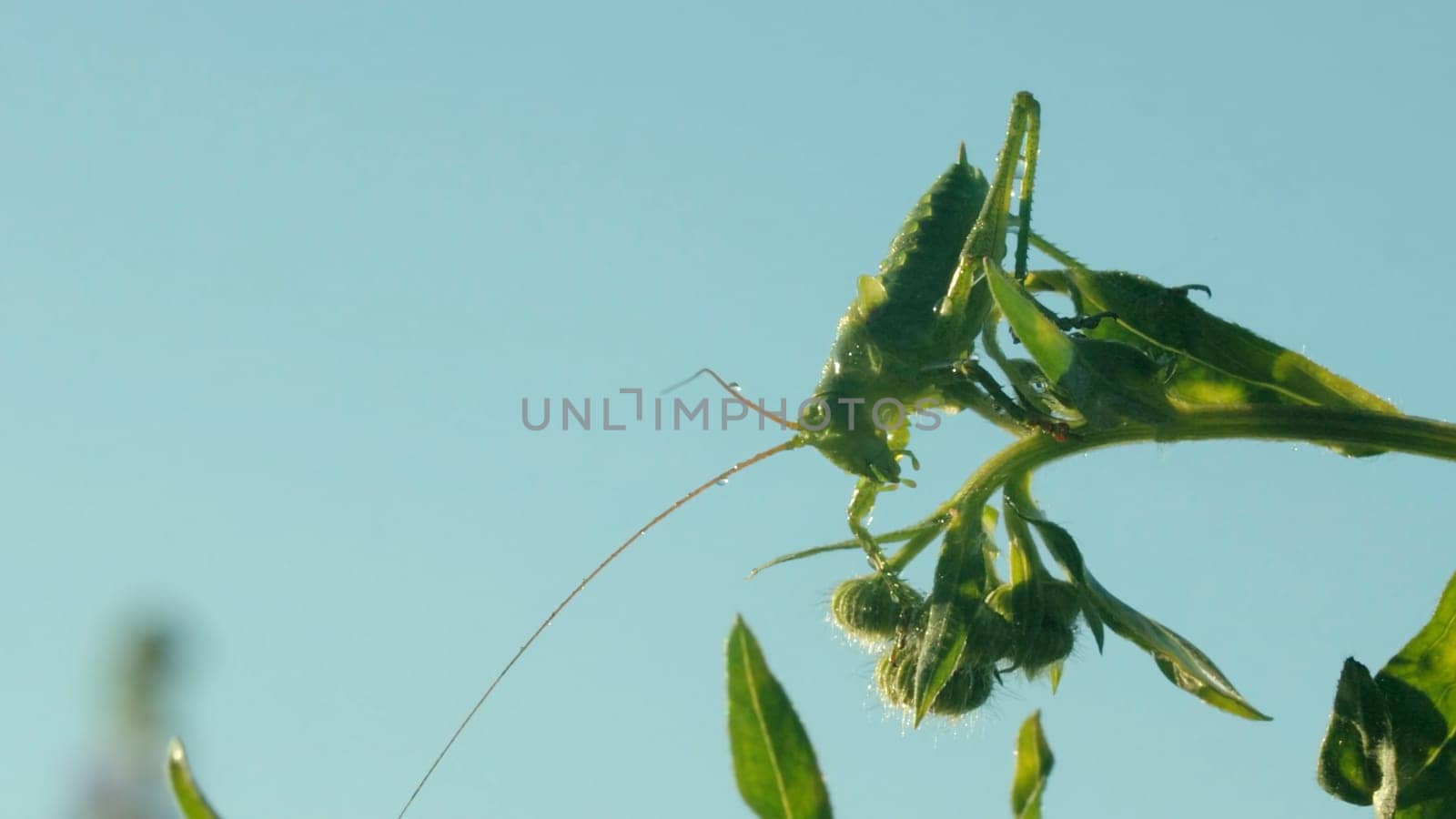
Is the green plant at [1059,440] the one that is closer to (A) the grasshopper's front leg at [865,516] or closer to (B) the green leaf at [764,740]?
(A) the grasshopper's front leg at [865,516]

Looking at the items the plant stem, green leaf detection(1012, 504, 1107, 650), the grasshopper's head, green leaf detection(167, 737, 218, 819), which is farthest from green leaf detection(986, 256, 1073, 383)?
green leaf detection(167, 737, 218, 819)

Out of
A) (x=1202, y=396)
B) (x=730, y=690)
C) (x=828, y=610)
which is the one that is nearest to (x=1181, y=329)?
(x=1202, y=396)

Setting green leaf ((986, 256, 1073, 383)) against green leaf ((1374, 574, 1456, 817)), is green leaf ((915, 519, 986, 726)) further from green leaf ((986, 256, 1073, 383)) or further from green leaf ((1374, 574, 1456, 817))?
green leaf ((1374, 574, 1456, 817))

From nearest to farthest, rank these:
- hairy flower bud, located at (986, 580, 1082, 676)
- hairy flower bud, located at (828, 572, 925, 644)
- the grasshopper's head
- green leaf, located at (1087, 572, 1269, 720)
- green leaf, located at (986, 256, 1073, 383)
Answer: green leaf, located at (986, 256, 1073, 383), green leaf, located at (1087, 572, 1269, 720), hairy flower bud, located at (986, 580, 1082, 676), hairy flower bud, located at (828, 572, 925, 644), the grasshopper's head

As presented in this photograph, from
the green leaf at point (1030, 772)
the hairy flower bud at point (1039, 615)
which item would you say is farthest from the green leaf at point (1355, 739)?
the green leaf at point (1030, 772)

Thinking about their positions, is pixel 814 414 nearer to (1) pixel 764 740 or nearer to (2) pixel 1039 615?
(2) pixel 1039 615

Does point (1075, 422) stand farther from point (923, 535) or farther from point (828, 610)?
point (828, 610)
